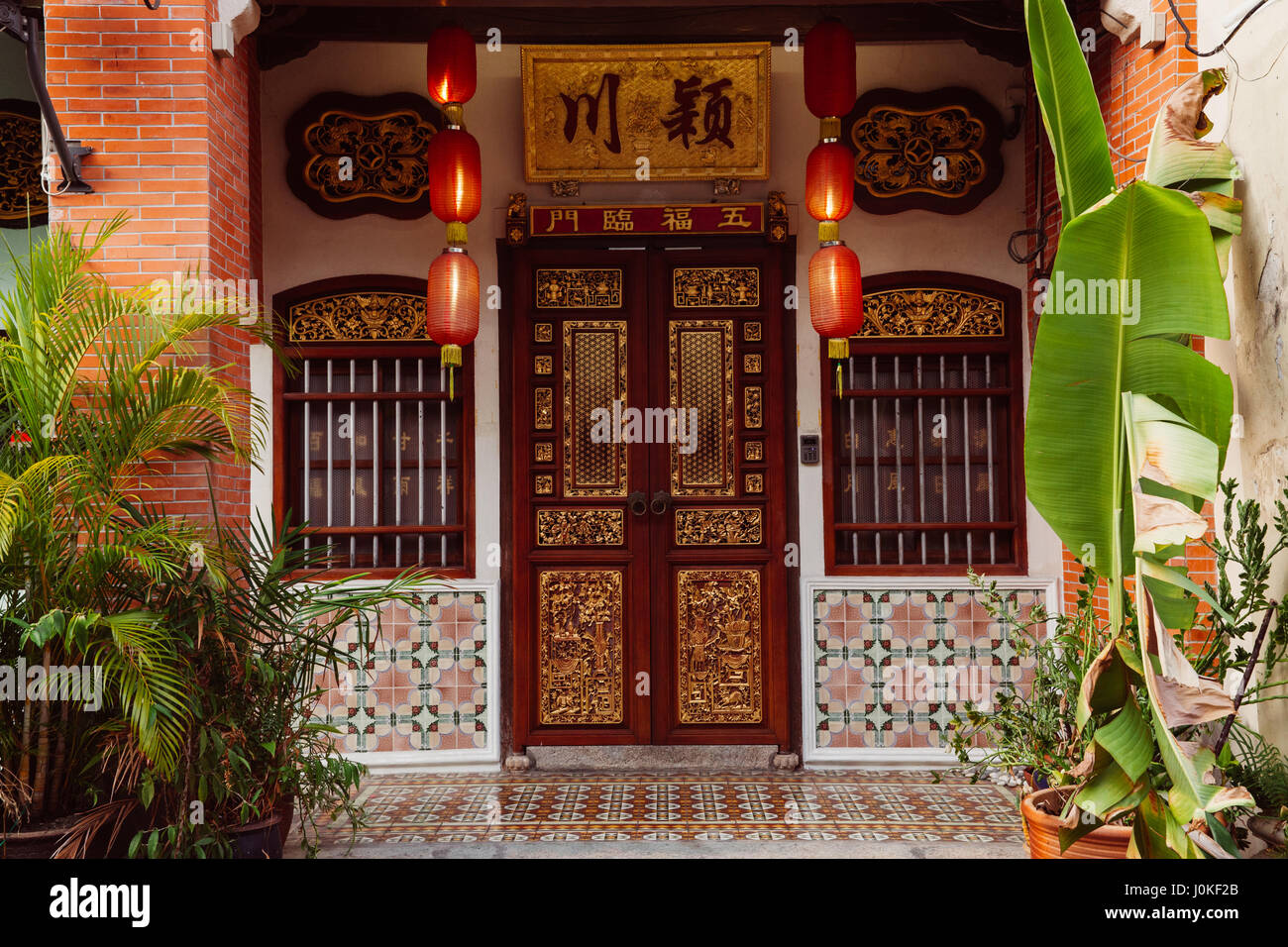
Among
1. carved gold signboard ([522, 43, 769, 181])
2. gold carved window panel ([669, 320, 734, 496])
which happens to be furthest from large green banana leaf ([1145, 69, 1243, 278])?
gold carved window panel ([669, 320, 734, 496])

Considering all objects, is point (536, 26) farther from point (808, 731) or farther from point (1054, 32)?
point (808, 731)

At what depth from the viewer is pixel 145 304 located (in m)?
3.27

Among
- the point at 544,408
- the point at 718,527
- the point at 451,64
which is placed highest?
the point at 451,64

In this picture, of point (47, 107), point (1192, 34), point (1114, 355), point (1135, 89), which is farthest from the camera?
point (1135, 89)

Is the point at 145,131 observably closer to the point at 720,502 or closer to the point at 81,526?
the point at 81,526

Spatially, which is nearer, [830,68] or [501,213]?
[830,68]

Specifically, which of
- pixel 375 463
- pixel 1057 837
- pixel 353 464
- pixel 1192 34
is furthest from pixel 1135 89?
pixel 353 464

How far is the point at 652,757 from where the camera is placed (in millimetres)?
4848

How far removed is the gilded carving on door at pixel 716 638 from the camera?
4.91m

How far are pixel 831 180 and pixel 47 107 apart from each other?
3.31m

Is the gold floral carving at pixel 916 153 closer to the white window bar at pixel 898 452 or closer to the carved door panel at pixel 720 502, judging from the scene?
the carved door panel at pixel 720 502

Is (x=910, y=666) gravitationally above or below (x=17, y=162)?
below

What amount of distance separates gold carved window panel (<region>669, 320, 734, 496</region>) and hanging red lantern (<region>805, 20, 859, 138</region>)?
1221 millimetres

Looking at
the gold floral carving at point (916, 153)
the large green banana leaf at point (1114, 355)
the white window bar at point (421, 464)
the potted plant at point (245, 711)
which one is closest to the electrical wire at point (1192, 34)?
the large green banana leaf at point (1114, 355)
